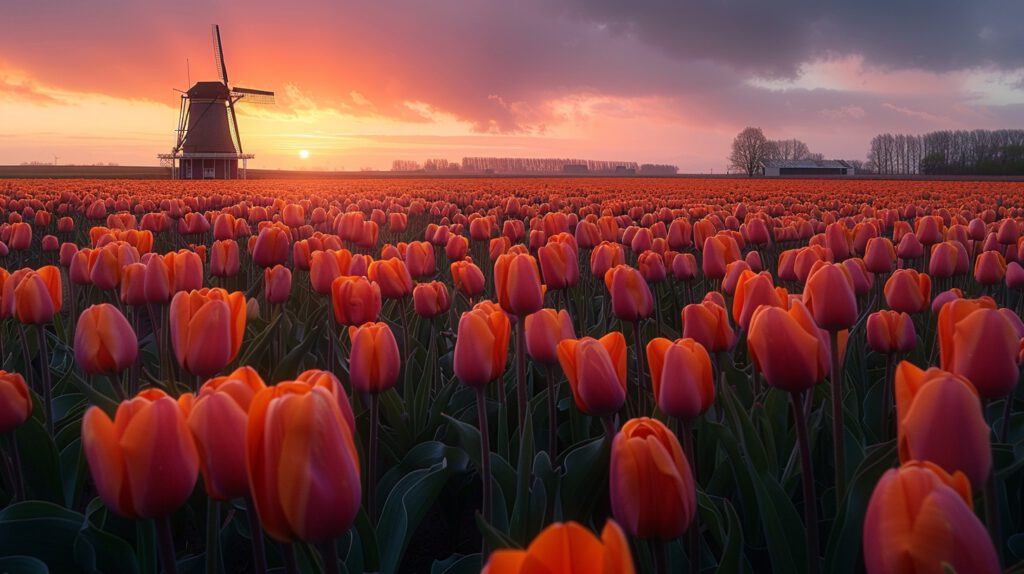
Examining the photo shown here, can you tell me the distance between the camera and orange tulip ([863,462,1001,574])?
0.81 m

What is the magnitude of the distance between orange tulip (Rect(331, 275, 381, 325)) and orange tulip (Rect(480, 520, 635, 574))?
7.02ft

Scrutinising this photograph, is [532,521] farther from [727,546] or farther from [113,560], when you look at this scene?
[113,560]

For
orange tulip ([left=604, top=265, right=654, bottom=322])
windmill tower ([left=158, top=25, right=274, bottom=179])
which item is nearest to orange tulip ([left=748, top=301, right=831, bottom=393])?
orange tulip ([left=604, top=265, right=654, bottom=322])

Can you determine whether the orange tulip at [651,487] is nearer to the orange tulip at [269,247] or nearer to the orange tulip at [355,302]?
the orange tulip at [355,302]

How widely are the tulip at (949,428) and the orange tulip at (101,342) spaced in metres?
2.15

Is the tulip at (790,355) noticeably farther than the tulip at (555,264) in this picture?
No

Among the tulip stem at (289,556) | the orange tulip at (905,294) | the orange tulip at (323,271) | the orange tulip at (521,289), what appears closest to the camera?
the tulip stem at (289,556)

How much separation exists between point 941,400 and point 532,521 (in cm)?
105

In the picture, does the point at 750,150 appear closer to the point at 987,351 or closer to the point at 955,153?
the point at 955,153

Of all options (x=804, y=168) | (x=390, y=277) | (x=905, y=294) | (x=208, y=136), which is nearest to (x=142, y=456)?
(x=390, y=277)

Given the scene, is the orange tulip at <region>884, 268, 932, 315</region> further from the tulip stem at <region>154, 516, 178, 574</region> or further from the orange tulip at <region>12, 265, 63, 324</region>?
the orange tulip at <region>12, 265, 63, 324</region>

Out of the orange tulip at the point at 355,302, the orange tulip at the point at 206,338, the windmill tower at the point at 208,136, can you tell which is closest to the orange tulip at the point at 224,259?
the orange tulip at the point at 355,302

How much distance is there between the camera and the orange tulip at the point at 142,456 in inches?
43.9

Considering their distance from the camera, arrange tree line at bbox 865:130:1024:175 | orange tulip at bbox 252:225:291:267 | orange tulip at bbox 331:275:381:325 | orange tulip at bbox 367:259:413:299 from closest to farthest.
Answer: orange tulip at bbox 331:275:381:325, orange tulip at bbox 367:259:413:299, orange tulip at bbox 252:225:291:267, tree line at bbox 865:130:1024:175
